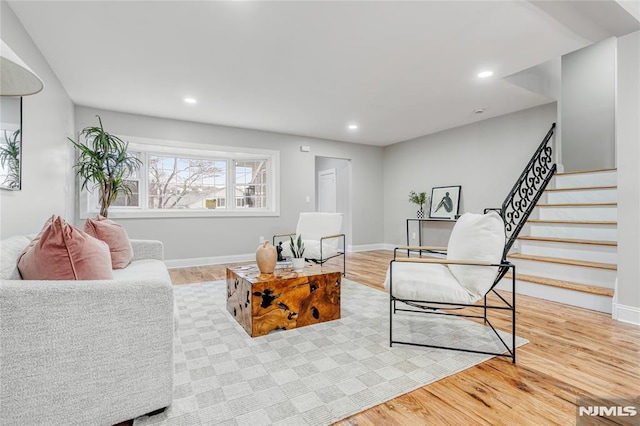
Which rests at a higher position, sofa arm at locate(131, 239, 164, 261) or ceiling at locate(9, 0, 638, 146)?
ceiling at locate(9, 0, 638, 146)

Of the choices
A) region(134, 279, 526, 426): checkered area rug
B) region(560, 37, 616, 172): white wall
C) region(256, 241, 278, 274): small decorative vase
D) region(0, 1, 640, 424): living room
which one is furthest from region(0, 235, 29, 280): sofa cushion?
region(560, 37, 616, 172): white wall

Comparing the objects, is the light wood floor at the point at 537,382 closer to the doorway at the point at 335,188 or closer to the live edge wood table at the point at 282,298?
the live edge wood table at the point at 282,298

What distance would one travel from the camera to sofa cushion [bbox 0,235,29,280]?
4.37ft

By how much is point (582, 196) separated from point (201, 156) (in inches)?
227

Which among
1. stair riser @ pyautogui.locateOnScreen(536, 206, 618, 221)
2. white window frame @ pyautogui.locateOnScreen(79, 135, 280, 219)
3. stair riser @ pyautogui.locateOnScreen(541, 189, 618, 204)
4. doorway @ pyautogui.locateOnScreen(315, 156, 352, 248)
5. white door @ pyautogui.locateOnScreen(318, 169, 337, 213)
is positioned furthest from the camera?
white door @ pyautogui.locateOnScreen(318, 169, 337, 213)

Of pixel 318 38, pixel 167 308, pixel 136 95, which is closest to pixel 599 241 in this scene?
pixel 318 38

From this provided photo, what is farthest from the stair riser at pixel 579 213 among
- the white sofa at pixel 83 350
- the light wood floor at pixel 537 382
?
the white sofa at pixel 83 350

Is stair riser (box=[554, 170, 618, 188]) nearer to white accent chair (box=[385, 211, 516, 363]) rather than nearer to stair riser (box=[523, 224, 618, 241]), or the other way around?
stair riser (box=[523, 224, 618, 241])

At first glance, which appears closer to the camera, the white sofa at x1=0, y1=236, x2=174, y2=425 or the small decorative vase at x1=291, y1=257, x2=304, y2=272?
the white sofa at x1=0, y1=236, x2=174, y2=425

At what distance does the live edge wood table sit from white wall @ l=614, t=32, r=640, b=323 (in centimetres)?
241

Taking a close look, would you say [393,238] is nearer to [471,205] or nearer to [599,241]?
[471,205]

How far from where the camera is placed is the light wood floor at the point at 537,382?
54.5 inches

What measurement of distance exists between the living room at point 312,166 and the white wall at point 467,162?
0.7 inches

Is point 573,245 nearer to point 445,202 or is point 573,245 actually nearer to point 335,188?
point 445,202
